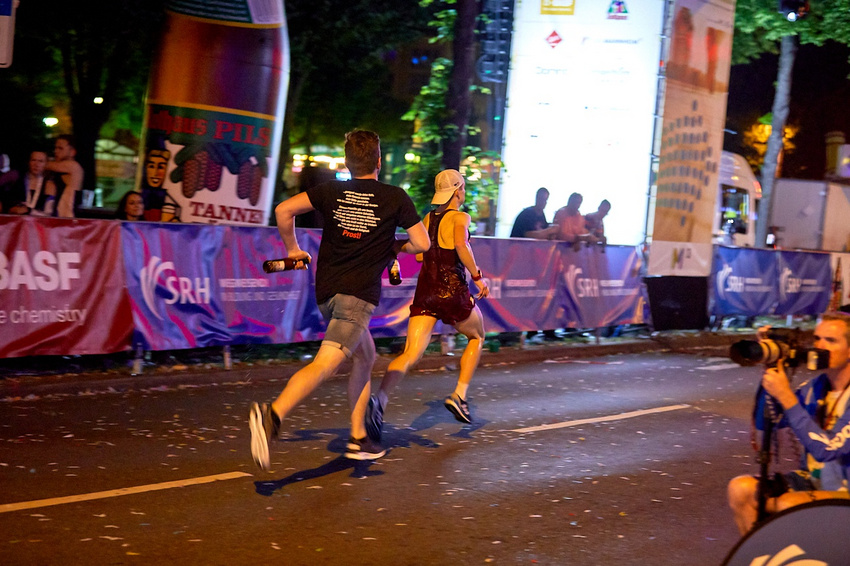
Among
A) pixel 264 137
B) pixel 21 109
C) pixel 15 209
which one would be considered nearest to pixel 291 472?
pixel 15 209

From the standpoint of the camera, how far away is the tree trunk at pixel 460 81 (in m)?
14.4

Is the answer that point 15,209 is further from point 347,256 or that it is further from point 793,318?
point 793,318

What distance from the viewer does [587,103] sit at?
1509 cm

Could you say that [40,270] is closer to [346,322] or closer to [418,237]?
[346,322]

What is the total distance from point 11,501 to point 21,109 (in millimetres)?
31323

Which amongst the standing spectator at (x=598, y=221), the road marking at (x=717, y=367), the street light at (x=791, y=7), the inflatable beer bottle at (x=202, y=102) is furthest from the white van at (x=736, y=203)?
the inflatable beer bottle at (x=202, y=102)

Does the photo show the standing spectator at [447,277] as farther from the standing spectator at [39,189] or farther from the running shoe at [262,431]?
the standing spectator at [39,189]

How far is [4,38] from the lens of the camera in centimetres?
785

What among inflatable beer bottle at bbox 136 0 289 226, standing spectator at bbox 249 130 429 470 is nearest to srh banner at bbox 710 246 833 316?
inflatable beer bottle at bbox 136 0 289 226

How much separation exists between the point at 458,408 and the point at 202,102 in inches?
268

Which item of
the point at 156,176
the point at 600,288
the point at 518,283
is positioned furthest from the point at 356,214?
the point at 600,288

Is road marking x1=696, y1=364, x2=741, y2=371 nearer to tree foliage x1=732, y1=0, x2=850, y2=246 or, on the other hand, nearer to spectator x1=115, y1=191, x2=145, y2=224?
spectator x1=115, y1=191, x2=145, y2=224

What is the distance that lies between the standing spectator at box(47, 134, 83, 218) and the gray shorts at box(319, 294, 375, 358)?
6.38 meters

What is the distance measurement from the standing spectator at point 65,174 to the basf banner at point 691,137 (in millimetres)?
8621
